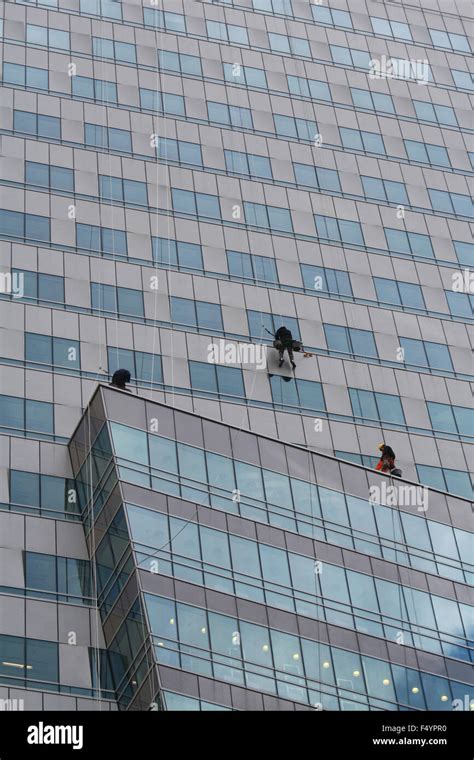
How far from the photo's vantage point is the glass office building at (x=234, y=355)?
4131cm

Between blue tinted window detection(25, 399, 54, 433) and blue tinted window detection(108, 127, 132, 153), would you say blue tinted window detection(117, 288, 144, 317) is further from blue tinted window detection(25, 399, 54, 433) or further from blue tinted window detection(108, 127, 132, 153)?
blue tinted window detection(108, 127, 132, 153)

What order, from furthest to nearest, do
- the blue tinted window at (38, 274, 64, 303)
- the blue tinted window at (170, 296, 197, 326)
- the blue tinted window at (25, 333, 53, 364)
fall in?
the blue tinted window at (170, 296, 197, 326)
the blue tinted window at (38, 274, 64, 303)
the blue tinted window at (25, 333, 53, 364)

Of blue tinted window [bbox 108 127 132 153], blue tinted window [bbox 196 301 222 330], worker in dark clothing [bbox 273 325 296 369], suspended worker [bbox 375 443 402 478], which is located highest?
blue tinted window [bbox 108 127 132 153]

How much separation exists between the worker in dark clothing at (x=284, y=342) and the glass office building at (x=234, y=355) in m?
0.96

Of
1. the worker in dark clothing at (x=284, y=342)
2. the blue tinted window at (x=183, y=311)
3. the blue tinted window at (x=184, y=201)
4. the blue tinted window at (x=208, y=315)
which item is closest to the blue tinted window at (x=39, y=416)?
the blue tinted window at (x=183, y=311)

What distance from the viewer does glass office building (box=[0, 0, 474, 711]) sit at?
41.3 m

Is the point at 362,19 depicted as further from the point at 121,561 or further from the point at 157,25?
the point at 121,561

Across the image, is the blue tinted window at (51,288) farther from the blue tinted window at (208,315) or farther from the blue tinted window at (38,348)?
the blue tinted window at (208,315)

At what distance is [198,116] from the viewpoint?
64062 millimetres

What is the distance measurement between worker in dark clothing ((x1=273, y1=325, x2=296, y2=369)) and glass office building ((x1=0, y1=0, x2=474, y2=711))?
37.7 inches

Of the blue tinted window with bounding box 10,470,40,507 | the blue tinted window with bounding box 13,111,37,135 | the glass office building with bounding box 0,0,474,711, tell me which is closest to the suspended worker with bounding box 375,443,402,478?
the glass office building with bounding box 0,0,474,711

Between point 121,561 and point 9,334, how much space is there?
1245 cm

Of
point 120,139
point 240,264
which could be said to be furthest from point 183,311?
point 120,139

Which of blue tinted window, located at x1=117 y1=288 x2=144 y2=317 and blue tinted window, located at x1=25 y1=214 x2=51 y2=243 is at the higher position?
blue tinted window, located at x1=25 y1=214 x2=51 y2=243
